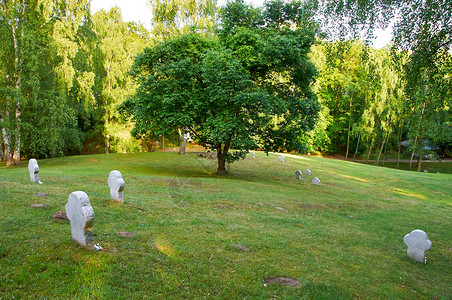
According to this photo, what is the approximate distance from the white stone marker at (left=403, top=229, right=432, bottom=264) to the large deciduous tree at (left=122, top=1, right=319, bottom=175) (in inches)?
390

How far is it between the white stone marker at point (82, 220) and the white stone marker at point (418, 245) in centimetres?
878

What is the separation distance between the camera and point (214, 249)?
7.39 m

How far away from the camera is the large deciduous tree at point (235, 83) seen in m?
17.2

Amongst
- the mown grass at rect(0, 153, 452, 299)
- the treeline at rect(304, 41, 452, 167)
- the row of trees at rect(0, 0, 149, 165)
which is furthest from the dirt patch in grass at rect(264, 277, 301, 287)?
the row of trees at rect(0, 0, 149, 165)

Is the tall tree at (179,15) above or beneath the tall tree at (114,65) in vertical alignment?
above

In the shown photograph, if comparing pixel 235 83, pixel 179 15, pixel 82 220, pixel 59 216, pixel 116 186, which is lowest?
pixel 59 216

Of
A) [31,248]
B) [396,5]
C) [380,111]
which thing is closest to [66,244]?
[31,248]

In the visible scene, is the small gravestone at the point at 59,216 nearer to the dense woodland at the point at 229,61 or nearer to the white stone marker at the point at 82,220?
the white stone marker at the point at 82,220

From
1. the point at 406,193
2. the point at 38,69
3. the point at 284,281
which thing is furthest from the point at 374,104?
the point at 284,281

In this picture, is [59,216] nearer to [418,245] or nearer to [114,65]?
[418,245]

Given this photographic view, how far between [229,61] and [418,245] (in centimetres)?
1290

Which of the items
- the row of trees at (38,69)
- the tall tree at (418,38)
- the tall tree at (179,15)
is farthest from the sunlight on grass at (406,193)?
the row of trees at (38,69)

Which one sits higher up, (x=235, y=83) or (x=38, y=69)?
(x=38, y=69)

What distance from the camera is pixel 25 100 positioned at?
2342 centimetres
